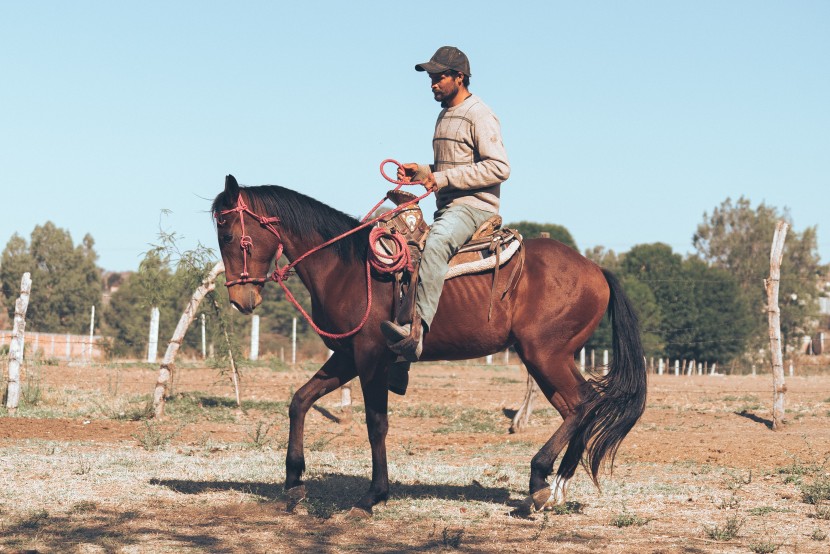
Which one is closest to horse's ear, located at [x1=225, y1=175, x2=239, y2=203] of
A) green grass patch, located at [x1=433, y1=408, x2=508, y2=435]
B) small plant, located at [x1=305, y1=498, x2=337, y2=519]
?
small plant, located at [x1=305, y1=498, x2=337, y2=519]

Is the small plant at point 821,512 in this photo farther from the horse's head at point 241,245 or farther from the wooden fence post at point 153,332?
the wooden fence post at point 153,332

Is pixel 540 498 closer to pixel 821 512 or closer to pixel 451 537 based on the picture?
pixel 451 537

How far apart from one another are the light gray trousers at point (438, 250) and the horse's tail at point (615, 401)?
56.9 inches

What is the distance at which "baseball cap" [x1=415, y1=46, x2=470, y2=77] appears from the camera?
7.75 meters

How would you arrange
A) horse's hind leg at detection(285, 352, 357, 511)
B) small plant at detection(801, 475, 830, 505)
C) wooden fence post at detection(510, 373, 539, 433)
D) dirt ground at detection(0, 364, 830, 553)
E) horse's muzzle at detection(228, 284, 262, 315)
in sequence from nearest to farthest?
1. dirt ground at detection(0, 364, 830, 553)
2. horse's muzzle at detection(228, 284, 262, 315)
3. horse's hind leg at detection(285, 352, 357, 511)
4. small plant at detection(801, 475, 830, 505)
5. wooden fence post at detection(510, 373, 539, 433)

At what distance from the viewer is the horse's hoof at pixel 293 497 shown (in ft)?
24.3

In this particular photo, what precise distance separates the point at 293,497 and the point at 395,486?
150 cm

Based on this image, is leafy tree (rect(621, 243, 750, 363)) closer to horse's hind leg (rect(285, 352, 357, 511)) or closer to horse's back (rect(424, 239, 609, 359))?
horse's back (rect(424, 239, 609, 359))

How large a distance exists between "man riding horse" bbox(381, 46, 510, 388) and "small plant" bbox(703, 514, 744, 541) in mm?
2465

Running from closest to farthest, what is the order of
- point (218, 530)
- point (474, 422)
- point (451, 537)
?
1. point (451, 537)
2. point (218, 530)
3. point (474, 422)

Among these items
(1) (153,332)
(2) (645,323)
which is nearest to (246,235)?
(1) (153,332)

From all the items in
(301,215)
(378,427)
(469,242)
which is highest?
(301,215)

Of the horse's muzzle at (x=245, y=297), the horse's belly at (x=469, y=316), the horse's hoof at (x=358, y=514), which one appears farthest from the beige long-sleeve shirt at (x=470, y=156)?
the horse's hoof at (x=358, y=514)

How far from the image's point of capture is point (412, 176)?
7.82 metres
